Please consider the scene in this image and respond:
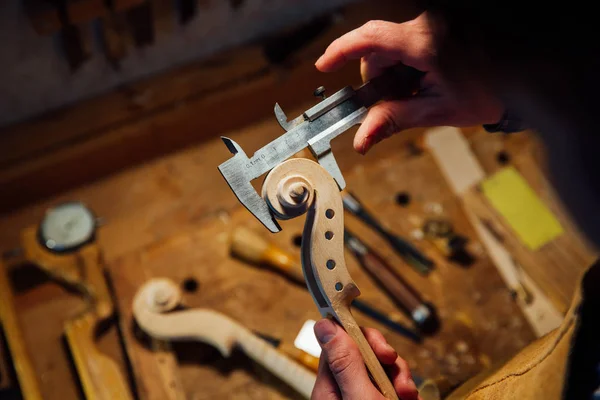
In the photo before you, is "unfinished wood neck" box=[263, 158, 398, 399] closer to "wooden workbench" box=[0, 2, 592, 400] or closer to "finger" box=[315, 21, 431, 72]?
"finger" box=[315, 21, 431, 72]

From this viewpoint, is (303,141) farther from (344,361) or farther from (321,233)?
(344,361)

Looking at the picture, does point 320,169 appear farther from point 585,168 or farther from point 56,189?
point 56,189

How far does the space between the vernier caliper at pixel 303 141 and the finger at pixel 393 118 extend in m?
0.03

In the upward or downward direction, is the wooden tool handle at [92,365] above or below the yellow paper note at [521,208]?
above

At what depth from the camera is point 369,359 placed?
810 mm

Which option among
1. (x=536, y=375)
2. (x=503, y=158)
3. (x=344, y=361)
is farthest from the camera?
(x=503, y=158)

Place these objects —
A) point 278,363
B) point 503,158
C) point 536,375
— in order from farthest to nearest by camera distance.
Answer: point 503,158
point 278,363
point 536,375

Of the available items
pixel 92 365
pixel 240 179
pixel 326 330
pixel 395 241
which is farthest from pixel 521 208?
pixel 92 365

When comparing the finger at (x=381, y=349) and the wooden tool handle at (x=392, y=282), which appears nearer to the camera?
the finger at (x=381, y=349)

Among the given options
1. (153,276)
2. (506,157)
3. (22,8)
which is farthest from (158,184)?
(506,157)

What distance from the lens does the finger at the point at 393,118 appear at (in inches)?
31.6

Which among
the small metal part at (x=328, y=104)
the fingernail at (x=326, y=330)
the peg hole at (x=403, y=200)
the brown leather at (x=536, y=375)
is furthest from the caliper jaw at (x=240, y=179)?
the peg hole at (x=403, y=200)

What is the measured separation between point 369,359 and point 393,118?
38 cm

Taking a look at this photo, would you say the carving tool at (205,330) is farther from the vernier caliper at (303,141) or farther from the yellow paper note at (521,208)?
the yellow paper note at (521,208)
